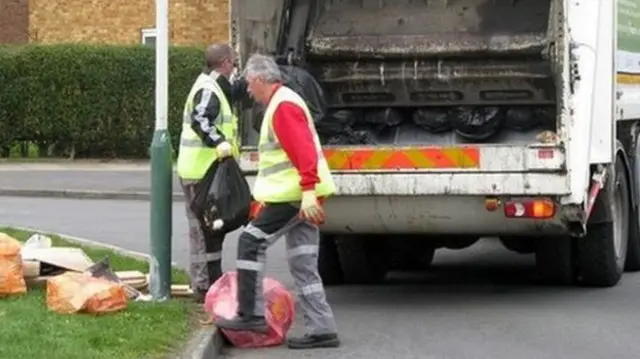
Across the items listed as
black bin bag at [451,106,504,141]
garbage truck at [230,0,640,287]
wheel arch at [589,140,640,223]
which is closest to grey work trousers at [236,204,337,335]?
garbage truck at [230,0,640,287]

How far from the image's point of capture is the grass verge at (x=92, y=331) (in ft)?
24.1

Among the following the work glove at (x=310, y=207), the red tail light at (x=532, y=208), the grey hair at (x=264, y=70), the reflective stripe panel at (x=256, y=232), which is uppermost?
the grey hair at (x=264, y=70)

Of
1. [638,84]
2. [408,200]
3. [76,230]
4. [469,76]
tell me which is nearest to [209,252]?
[408,200]

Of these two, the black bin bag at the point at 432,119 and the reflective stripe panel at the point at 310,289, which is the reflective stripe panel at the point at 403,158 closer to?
the black bin bag at the point at 432,119

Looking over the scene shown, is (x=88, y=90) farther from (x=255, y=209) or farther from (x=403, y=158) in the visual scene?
(x=255, y=209)

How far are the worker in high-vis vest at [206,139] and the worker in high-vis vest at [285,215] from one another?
967 millimetres

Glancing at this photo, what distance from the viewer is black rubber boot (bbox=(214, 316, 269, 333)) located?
8.42m

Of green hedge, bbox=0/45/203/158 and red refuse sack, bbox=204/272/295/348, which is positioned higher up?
green hedge, bbox=0/45/203/158

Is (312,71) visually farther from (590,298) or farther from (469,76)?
(590,298)

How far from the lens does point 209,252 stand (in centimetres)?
964

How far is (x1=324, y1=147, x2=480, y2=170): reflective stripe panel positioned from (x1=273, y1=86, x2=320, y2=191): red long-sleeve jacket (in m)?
1.39

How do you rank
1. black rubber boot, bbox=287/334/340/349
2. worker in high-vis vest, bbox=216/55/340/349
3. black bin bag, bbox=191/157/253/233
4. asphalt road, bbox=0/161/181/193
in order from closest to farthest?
1. worker in high-vis vest, bbox=216/55/340/349
2. black rubber boot, bbox=287/334/340/349
3. black bin bag, bbox=191/157/253/233
4. asphalt road, bbox=0/161/181/193

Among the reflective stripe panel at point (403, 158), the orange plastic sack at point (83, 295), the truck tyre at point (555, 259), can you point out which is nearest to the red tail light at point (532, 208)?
the reflective stripe panel at point (403, 158)

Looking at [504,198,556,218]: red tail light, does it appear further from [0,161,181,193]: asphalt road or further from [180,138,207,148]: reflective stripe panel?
[0,161,181,193]: asphalt road
